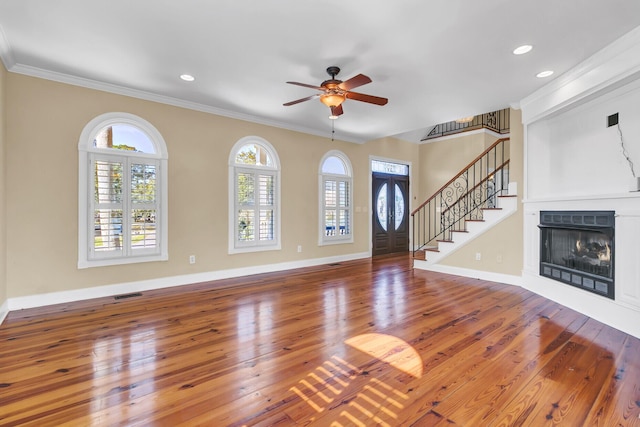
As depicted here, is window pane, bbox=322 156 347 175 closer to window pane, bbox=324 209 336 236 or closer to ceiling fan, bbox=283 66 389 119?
window pane, bbox=324 209 336 236

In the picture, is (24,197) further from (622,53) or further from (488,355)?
(622,53)

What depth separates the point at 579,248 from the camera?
375 cm

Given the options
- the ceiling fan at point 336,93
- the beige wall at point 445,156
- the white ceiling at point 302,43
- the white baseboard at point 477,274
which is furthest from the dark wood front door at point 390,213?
the ceiling fan at point 336,93

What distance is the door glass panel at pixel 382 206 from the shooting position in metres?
8.22

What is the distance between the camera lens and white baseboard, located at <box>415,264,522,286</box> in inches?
193

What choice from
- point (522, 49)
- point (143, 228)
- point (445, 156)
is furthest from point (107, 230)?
point (445, 156)

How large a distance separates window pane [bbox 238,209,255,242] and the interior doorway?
3.52 metres

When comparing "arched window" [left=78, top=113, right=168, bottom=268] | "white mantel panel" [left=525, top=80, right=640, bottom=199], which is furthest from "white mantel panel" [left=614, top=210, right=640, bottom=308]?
"arched window" [left=78, top=113, right=168, bottom=268]

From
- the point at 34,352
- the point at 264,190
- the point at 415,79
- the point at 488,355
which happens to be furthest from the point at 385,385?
the point at 264,190

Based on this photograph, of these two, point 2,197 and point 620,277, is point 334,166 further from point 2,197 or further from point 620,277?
point 2,197

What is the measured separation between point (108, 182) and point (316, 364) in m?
3.84

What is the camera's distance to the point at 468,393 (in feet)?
6.68

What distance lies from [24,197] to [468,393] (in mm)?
5098

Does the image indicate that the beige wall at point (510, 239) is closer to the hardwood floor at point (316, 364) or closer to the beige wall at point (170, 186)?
the hardwood floor at point (316, 364)
